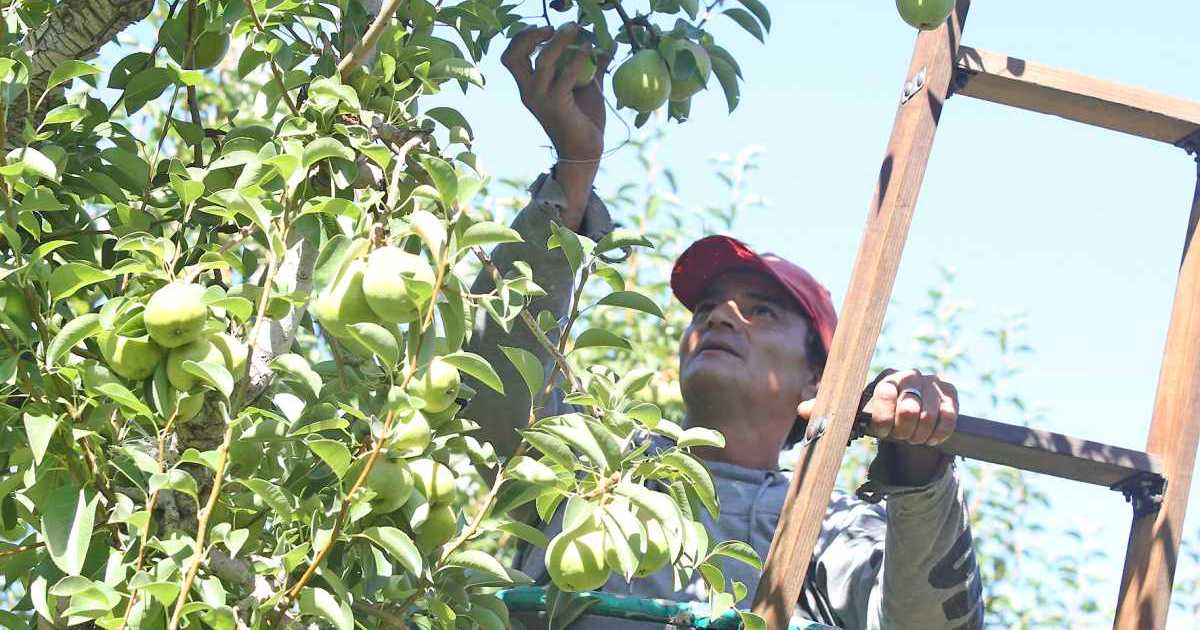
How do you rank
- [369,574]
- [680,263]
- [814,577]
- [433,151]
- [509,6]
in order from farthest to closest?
[680,263] < [814,577] < [509,6] < [433,151] < [369,574]

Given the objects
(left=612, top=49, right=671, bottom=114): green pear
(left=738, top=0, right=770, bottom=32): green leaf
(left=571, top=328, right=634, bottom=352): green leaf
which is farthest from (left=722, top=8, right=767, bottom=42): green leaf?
(left=571, top=328, right=634, bottom=352): green leaf

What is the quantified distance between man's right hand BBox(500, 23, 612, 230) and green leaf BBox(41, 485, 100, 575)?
38.9 inches

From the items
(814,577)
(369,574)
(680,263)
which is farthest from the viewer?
(680,263)

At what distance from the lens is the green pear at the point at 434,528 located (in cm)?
151

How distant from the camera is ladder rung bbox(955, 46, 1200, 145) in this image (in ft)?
6.29

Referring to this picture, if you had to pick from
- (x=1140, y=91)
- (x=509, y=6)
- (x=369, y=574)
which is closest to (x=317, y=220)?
(x=369, y=574)

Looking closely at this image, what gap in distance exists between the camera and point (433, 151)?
1.67m

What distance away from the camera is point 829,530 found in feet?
8.49

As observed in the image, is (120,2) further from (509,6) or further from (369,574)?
(369,574)

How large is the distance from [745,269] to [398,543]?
1.73 m

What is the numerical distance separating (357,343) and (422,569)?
0.77 feet

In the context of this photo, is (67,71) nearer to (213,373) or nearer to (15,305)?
(15,305)

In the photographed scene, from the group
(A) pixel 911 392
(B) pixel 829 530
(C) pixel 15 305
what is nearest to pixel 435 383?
(C) pixel 15 305

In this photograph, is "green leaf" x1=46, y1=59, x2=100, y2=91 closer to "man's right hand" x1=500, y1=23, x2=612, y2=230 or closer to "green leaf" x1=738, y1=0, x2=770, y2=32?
"man's right hand" x1=500, y1=23, x2=612, y2=230
